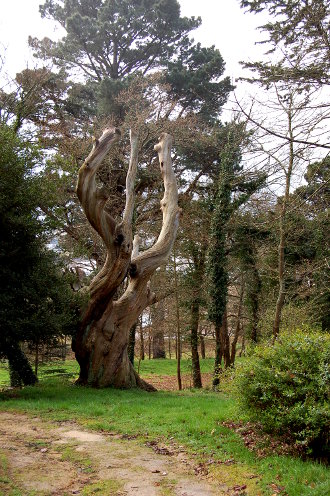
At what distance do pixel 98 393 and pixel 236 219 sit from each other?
38.2 ft

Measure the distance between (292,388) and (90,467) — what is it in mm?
2644

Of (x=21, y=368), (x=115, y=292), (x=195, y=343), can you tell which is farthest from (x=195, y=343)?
(x=21, y=368)

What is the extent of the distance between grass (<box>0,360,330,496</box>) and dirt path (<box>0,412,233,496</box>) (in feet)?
1.20

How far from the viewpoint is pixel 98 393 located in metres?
11.5

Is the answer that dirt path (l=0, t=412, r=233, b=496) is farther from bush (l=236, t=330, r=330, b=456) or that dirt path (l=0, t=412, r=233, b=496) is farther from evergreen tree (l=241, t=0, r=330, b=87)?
evergreen tree (l=241, t=0, r=330, b=87)

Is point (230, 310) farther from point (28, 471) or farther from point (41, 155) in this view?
point (28, 471)

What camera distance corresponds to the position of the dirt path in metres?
4.72

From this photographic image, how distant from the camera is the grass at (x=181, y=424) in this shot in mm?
4656

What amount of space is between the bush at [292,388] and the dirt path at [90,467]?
3.52 ft

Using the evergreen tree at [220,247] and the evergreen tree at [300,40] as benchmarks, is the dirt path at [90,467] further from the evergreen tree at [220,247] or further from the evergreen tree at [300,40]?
the evergreen tree at [220,247]

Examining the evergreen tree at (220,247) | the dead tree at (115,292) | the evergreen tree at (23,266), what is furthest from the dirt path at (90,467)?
the evergreen tree at (220,247)

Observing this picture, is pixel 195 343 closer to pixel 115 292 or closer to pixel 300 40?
pixel 115 292

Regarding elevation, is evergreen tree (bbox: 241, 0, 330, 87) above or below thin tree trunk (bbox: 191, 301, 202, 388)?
above

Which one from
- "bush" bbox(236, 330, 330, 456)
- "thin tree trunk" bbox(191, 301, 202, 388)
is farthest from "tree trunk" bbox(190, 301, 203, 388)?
"bush" bbox(236, 330, 330, 456)
